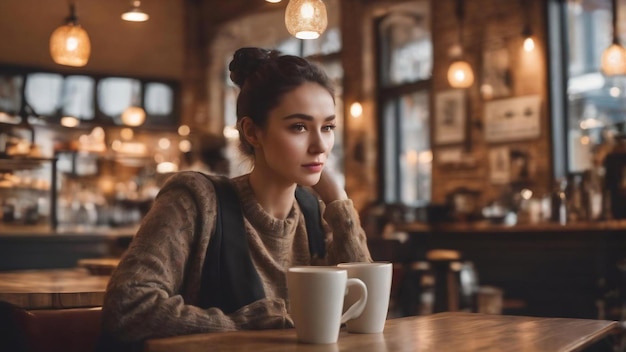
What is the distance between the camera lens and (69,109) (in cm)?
1173

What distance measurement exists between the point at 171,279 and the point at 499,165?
22.1 feet

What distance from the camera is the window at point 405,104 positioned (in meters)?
9.35

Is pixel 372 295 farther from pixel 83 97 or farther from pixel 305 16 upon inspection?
pixel 83 97

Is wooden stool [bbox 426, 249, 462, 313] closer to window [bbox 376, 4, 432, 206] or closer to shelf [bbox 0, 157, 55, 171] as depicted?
window [bbox 376, 4, 432, 206]

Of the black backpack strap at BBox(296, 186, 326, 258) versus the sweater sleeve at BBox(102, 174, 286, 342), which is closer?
the sweater sleeve at BBox(102, 174, 286, 342)

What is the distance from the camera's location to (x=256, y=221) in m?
1.81

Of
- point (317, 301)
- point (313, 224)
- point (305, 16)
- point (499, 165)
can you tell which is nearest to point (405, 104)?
point (499, 165)

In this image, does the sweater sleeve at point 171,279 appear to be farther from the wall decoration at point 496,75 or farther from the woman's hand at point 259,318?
the wall decoration at point 496,75

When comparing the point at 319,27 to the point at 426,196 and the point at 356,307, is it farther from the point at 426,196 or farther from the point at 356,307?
the point at 426,196

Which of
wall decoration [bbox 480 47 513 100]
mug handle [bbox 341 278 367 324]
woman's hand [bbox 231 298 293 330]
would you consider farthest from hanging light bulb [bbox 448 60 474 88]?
mug handle [bbox 341 278 367 324]

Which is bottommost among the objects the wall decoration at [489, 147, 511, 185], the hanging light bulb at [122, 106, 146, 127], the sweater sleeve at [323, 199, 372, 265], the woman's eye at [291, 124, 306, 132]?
the sweater sleeve at [323, 199, 372, 265]

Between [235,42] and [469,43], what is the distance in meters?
5.32

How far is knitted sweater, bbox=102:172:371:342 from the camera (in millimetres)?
1491

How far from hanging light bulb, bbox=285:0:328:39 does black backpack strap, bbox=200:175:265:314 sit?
6.36ft
